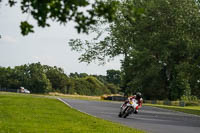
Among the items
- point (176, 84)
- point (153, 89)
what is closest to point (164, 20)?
point (176, 84)

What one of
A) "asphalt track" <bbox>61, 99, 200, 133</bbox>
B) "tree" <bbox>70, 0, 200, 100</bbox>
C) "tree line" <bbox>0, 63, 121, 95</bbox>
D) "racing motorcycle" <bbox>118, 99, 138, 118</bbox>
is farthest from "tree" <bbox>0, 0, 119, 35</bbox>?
"tree line" <bbox>0, 63, 121, 95</bbox>

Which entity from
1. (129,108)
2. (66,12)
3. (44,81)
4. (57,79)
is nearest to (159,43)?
(129,108)

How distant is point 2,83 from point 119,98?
56.9m

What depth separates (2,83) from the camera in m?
110

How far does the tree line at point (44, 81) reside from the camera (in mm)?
106325

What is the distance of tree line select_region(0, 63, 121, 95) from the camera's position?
10632 centimetres

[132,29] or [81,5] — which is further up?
[132,29]

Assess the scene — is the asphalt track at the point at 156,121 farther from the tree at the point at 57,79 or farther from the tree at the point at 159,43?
the tree at the point at 57,79

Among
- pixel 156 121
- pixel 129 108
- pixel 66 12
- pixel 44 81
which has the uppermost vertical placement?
pixel 44 81

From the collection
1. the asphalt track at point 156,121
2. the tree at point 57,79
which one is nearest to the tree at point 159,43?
the asphalt track at point 156,121

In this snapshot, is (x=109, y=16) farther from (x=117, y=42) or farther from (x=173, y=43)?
(x=117, y=42)

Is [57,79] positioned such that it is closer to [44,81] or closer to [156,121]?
[44,81]

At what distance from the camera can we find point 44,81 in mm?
102375

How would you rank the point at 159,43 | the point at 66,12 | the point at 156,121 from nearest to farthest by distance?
the point at 66,12 < the point at 156,121 < the point at 159,43
